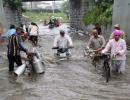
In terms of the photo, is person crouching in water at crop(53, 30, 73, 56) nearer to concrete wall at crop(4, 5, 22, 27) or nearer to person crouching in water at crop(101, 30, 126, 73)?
person crouching in water at crop(101, 30, 126, 73)

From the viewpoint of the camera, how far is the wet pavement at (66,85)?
11.5 metres

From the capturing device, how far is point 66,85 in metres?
13.0

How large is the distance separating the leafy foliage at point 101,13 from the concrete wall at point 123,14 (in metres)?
4.24

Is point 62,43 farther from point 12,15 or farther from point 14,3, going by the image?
point 12,15

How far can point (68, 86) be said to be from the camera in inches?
505

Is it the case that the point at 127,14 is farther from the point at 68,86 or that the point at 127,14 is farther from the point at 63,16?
the point at 63,16

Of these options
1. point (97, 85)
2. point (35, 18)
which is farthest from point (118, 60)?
point (35, 18)

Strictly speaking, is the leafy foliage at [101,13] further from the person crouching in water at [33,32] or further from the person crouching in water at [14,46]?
the person crouching in water at [14,46]

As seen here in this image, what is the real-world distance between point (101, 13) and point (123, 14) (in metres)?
10.2

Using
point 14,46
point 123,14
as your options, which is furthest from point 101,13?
point 14,46

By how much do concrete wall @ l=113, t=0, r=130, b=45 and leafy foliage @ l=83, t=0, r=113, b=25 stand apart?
4.24 meters

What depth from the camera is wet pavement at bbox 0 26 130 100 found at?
11.5m

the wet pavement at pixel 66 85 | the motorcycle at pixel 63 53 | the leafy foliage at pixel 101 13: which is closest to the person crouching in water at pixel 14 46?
the wet pavement at pixel 66 85

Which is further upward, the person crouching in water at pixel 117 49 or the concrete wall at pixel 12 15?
the person crouching in water at pixel 117 49
